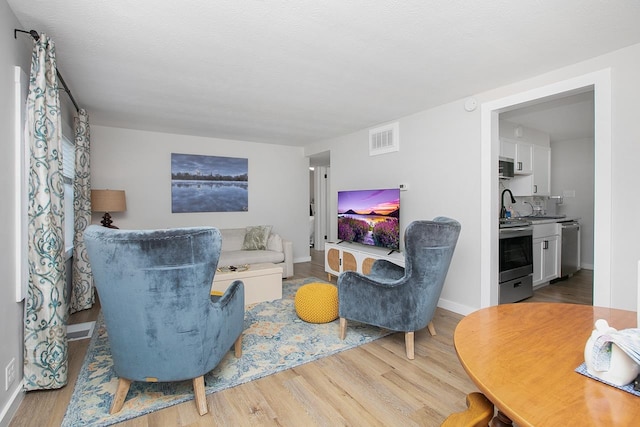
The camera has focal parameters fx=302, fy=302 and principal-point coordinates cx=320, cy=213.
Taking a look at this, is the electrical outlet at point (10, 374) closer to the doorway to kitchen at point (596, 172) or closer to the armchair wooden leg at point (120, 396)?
the armchair wooden leg at point (120, 396)

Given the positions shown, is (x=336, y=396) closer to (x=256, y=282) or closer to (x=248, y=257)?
(x=256, y=282)

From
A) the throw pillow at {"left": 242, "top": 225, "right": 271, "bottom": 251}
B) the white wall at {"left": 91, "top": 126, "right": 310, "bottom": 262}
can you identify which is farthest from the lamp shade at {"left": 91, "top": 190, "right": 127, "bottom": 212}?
the throw pillow at {"left": 242, "top": 225, "right": 271, "bottom": 251}

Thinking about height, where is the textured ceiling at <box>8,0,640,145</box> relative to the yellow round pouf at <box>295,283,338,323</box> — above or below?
above

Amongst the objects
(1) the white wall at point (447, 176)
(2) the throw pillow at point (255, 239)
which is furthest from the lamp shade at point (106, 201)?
(1) the white wall at point (447, 176)

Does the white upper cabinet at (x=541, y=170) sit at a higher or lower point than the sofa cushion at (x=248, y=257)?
higher

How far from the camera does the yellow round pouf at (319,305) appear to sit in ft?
9.62

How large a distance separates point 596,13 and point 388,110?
2032mm

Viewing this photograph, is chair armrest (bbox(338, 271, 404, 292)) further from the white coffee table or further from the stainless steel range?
the stainless steel range

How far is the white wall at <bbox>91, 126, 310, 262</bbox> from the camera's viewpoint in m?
4.43

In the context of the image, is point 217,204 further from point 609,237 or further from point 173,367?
point 609,237

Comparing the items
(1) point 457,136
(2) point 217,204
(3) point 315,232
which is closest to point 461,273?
(1) point 457,136

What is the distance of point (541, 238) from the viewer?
414cm

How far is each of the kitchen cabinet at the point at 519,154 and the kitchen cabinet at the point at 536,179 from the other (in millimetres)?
118

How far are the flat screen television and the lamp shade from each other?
9.87 feet
